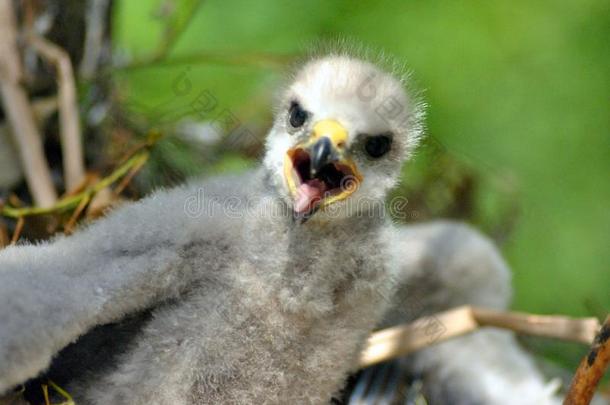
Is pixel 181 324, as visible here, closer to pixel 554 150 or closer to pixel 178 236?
pixel 178 236

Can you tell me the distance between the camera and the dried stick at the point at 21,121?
4.27 ft

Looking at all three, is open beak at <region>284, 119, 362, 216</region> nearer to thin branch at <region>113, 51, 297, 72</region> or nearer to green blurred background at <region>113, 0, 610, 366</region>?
thin branch at <region>113, 51, 297, 72</region>

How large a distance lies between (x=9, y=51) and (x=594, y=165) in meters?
1.75

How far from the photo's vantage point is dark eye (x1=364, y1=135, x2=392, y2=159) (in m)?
0.94

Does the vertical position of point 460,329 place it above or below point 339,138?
below

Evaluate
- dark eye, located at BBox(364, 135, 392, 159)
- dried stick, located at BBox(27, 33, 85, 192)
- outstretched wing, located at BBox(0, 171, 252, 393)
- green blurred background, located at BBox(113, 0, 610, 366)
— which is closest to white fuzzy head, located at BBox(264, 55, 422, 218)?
dark eye, located at BBox(364, 135, 392, 159)

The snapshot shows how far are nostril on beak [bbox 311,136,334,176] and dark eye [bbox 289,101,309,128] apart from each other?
83 millimetres

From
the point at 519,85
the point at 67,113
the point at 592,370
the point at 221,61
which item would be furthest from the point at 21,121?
the point at 519,85

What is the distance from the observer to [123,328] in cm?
94

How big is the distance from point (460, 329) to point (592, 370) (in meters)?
0.30

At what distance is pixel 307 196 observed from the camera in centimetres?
89

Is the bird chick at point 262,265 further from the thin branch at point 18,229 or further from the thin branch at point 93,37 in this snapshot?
the thin branch at point 93,37

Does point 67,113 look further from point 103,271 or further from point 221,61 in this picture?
point 103,271

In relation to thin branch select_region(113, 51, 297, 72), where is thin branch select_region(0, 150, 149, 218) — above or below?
below
